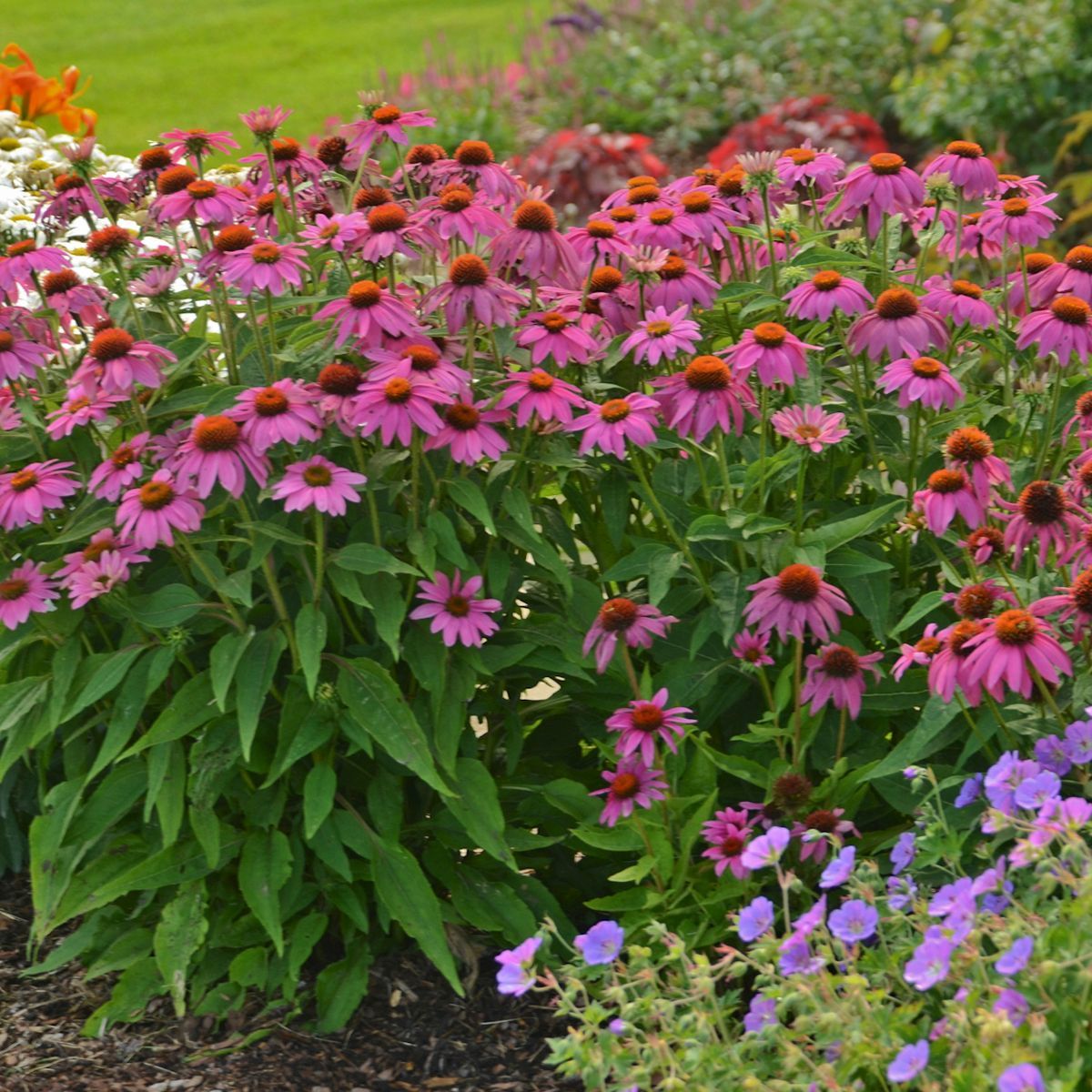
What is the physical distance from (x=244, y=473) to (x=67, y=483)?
0.33m

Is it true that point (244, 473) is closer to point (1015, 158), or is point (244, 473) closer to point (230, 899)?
point (230, 899)

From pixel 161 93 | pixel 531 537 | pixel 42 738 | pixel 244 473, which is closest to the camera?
pixel 244 473

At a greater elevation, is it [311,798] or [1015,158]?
[311,798]

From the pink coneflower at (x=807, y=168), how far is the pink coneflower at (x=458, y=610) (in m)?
0.99

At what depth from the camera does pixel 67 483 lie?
2508 mm

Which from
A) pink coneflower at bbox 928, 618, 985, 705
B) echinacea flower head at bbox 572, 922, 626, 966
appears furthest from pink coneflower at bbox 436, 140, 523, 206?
echinacea flower head at bbox 572, 922, 626, 966

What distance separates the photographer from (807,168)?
2875 mm

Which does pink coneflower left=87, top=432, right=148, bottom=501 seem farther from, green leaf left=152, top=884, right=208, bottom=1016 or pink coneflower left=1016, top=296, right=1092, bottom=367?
pink coneflower left=1016, top=296, right=1092, bottom=367

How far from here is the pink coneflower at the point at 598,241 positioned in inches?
106

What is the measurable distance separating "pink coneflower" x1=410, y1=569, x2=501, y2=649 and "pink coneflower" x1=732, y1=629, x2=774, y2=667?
0.40m

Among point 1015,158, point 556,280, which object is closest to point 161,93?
point 1015,158

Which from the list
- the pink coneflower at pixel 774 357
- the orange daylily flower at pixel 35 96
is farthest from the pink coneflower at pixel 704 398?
the orange daylily flower at pixel 35 96

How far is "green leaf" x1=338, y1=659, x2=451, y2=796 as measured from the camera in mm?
2428

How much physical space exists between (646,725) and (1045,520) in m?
0.67
